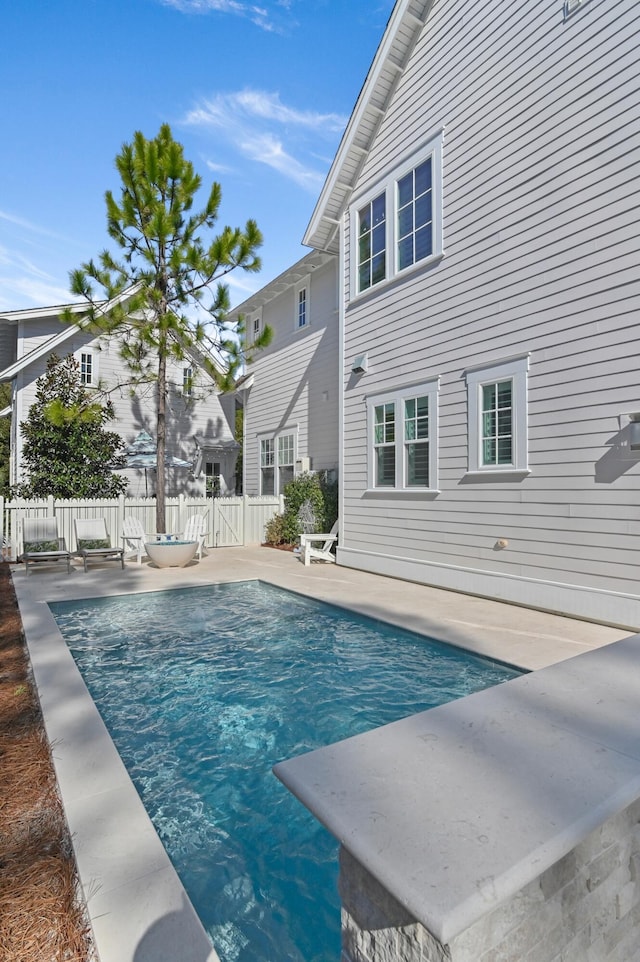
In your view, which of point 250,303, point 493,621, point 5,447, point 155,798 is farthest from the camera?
point 5,447

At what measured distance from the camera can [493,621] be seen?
5.78 m

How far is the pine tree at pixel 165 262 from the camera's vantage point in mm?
10852

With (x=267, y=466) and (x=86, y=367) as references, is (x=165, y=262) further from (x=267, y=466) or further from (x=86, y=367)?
(x=267, y=466)

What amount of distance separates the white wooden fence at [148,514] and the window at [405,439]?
16.1 feet

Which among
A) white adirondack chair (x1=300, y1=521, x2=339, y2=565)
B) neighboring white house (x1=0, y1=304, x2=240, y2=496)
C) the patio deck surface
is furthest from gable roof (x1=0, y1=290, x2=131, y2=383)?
white adirondack chair (x1=300, y1=521, x2=339, y2=565)

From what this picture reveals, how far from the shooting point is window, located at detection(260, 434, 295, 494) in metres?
13.6

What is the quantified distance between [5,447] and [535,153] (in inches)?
1020

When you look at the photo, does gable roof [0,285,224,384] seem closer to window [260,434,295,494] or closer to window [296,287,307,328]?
window [296,287,307,328]

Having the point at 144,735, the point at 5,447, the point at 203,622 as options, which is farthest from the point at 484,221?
the point at 5,447

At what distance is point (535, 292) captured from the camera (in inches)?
248

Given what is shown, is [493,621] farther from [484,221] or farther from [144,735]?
[484,221]

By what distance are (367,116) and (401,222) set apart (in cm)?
207

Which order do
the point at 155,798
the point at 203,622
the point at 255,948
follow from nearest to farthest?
the point at 255,948
the point at 155,798
the point at 203,622

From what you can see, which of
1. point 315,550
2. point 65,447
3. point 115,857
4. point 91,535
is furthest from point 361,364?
point 115,857
